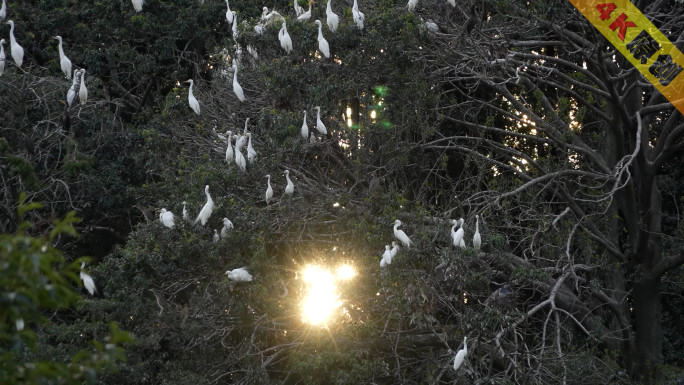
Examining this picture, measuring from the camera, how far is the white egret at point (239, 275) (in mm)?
6773

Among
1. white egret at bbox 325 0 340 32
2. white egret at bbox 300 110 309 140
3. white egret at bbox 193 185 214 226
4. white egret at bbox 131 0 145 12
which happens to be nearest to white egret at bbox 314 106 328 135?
white egret at bbox 300 110 309 140

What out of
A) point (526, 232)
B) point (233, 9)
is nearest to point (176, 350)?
point (526, 232)

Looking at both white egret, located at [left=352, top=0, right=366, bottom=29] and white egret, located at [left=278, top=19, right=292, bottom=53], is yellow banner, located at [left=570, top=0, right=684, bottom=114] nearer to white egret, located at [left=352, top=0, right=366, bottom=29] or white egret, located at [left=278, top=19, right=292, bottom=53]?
white egret, located at [left=352, top=0, right=366, bottom=29]

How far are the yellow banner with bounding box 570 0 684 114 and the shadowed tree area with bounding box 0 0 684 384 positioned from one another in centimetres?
14

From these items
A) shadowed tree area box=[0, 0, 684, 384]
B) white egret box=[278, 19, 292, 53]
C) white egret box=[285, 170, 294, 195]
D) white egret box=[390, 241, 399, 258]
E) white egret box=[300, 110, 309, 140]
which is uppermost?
white egret box=[278, 19, 292, 53]

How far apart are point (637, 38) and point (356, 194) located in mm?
2816

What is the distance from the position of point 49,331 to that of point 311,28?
3394 mm

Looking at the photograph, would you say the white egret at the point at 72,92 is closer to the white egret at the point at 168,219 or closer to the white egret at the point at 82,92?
the white egret at the point at 82,92

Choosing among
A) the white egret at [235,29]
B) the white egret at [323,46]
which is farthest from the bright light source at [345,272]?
the white egret at [235,29]

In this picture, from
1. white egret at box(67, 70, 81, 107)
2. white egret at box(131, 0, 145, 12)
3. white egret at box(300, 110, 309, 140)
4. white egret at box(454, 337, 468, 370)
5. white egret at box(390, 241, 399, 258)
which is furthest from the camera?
white egret at box(131, 0, 145, 12)

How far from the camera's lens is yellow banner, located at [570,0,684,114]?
26.1 ft

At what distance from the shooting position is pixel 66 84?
9.47 metres

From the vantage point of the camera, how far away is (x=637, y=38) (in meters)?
8.14

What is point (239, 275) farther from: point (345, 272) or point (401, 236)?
point (401, 236)
